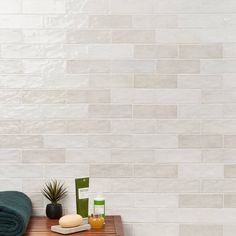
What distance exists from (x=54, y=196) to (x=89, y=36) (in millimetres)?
705

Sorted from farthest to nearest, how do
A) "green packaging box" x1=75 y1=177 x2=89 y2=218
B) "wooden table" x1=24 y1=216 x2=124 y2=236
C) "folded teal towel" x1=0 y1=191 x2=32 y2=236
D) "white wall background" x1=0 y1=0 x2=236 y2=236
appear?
1. "white wall background" x1=0 y1=0 x2=236 y2=236
2. "green packaging box" x1=75 y1=177 x2=89 y2=218
3. "wooden table" x1=24 y1=216 x2=124 y2=236
4. "folded teal towel" x1=0 y1=191 x2=32 y2=236

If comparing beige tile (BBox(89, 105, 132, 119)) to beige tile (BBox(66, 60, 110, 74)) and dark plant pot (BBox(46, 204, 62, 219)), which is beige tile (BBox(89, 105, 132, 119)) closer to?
beige tile (BBox(66, 60, 110, 74))

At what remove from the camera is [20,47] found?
2.29m

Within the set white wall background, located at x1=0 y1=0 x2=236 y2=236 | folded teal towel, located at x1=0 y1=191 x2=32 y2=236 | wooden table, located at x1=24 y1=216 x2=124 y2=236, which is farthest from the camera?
white wall background, located at x1=0 y1=0 x2=236 y2=236

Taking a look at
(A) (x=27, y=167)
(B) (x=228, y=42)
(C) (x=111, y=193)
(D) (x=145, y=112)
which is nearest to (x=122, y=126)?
(D) (x=145, y=112)

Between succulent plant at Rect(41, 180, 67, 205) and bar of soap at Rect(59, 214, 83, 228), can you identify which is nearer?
bar of soap at Rect(59, 214, 83, 228)

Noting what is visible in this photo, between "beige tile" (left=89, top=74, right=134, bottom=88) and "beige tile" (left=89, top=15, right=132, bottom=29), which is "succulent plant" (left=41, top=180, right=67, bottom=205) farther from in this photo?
"beige tile" (left=89, top=15, right=132, bottom=29)

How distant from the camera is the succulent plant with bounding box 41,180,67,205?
7.38ft

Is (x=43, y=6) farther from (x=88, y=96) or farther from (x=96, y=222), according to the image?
(x=96, y=222)

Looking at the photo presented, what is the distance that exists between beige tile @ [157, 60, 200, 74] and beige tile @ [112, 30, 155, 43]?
11 centimetres

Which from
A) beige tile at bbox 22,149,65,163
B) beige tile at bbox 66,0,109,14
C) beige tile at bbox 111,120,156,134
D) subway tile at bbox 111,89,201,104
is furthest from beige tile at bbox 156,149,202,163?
beige tile at bbox 66,0,109,14

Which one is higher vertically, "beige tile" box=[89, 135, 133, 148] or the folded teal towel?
"beige tile" box=[89, 135, 133, 148]

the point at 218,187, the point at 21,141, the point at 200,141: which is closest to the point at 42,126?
the point at 21,141

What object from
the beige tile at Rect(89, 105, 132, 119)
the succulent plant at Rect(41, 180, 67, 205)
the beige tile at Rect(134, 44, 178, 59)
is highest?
the beige tile at Rect(134, 44, 178, 59)
